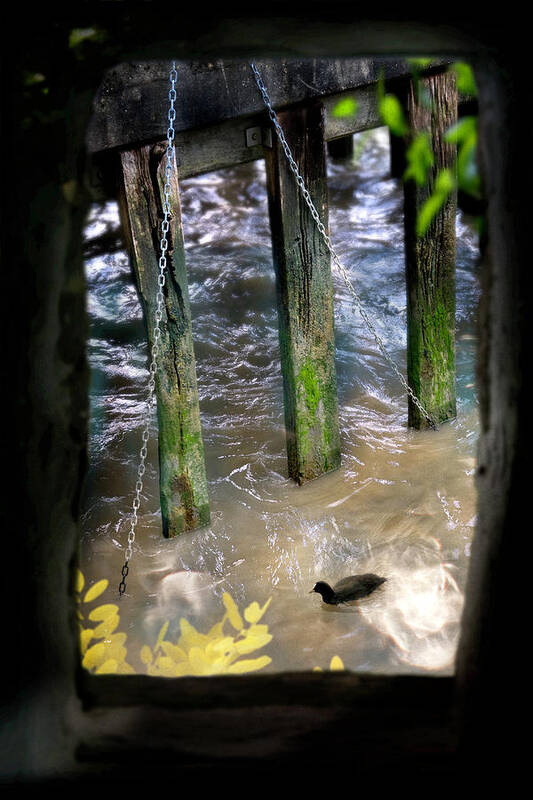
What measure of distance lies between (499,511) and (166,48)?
96 centimetres

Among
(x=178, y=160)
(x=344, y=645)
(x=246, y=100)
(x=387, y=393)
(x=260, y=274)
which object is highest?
(x=246, y=100)

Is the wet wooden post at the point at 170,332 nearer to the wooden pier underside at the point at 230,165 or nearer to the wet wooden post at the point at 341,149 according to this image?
the wooden pier underside at the point at 230,165

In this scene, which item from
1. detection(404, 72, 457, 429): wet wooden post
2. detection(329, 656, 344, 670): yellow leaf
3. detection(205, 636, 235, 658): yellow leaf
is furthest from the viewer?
detection(404, 72, 457, 429): wet wooden post

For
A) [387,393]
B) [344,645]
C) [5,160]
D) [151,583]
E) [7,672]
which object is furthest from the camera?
[387,393]

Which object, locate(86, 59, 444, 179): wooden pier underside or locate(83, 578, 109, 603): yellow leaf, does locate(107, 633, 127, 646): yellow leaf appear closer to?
locate(83, 578, 109, 603): yellow leaf

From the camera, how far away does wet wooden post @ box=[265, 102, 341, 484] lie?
11.9 ft

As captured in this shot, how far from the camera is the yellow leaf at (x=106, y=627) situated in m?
3.39

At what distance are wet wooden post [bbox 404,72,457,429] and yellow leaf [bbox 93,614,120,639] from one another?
234 cm

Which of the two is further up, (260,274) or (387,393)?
(260,274)

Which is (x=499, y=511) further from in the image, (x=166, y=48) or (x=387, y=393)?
(x=387, y=393)

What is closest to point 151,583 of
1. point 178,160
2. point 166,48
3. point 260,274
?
point 178,160

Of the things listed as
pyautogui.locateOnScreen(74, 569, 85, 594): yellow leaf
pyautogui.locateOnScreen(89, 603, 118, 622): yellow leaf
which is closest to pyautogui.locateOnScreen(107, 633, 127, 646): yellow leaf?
pyautogui.locateOnScreen(89, 603, 118, 622): yellow leaf

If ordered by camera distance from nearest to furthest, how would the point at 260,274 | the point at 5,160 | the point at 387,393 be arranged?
the point at 5,160 → the point at 387,393 → the point at 260,274

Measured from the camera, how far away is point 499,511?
3.97ft
